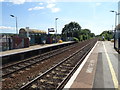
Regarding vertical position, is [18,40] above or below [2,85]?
above

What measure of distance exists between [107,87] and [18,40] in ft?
74.4

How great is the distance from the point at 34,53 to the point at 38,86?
14094 millimetres

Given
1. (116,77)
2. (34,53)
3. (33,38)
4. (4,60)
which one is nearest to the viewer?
(116,77)

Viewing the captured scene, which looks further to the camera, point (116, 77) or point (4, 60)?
point (4, 60)

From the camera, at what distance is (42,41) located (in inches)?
1626

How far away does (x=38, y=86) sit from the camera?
23.7ft

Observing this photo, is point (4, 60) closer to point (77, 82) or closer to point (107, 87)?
point (77, 82)

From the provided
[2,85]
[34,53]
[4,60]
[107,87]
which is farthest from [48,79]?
[34,53]

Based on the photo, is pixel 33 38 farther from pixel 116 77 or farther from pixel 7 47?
pixel 116 77

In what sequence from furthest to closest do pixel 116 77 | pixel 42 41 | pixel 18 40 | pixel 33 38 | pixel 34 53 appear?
pixel 42 41 < pixel 33 38 < pixel 18 40 < pixel 34 53 < pixel 116 77

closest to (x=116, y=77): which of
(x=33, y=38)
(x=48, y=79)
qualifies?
(x=48, y=79)

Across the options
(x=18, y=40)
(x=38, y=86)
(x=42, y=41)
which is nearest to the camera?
(x=38, y=86)

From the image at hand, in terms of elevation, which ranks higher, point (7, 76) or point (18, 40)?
point (18, 40)

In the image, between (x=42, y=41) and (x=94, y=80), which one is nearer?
(x=94, y=80)
